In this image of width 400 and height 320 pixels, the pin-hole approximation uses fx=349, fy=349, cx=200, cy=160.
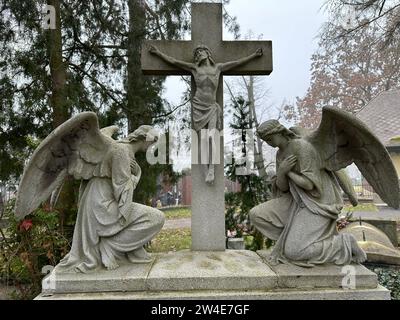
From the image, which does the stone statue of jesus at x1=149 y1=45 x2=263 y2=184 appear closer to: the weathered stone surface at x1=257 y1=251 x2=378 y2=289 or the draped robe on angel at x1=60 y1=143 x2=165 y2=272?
the draped robe on angel at x1=60 y1=143 x2=165 y2=272

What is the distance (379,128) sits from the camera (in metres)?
19.0

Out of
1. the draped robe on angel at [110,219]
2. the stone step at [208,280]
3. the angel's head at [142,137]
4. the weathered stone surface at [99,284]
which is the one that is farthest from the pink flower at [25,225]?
the angel's head at [142,137]

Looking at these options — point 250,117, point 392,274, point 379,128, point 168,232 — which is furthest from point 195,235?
point 379,128

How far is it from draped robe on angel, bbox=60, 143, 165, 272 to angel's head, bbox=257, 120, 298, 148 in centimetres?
124

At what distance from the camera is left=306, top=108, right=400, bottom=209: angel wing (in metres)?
2.99

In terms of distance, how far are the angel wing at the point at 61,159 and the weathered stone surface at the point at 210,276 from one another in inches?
45.4

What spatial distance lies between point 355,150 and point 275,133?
0.74 m

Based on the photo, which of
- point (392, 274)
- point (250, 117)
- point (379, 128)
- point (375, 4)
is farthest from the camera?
point (379, 128)

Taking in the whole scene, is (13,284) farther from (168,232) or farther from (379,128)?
(379,128)

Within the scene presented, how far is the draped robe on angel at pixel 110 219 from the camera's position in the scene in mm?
3127

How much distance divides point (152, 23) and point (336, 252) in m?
5.03

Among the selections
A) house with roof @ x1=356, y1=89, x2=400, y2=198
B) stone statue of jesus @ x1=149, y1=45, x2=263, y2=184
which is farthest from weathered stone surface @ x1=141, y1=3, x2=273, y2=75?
house with roof @ x1=356, y1=89, x2=400, y2=198

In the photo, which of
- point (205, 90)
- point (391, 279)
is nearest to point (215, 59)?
point (205, 90)

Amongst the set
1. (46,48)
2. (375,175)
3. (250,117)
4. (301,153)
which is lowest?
(375,175)
